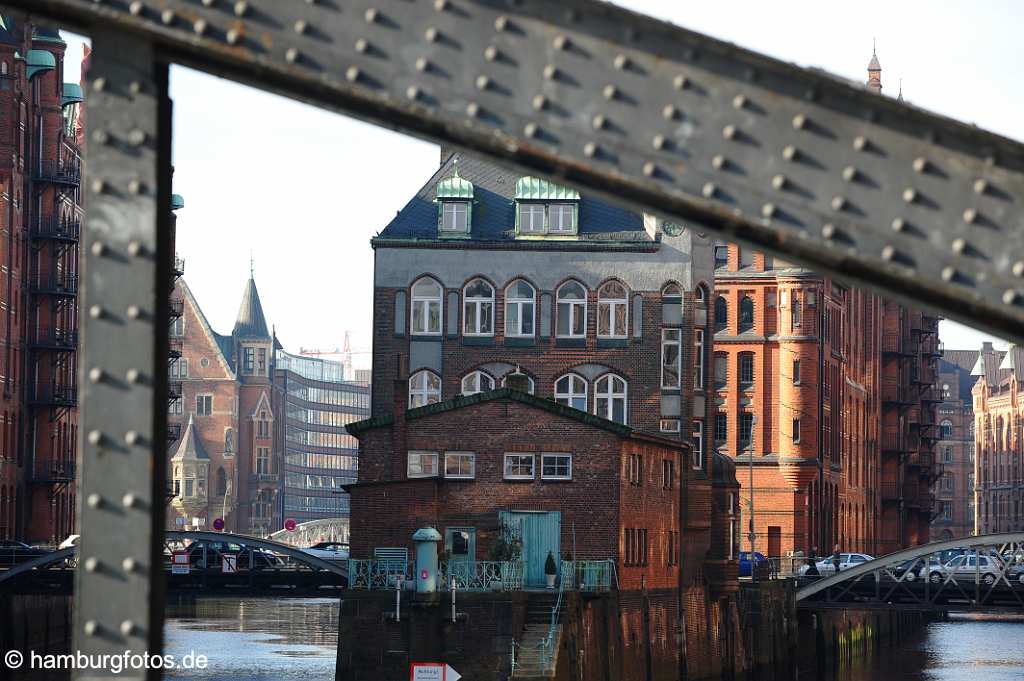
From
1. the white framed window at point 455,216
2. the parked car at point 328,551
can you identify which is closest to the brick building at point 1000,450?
the parked car at point 328,551

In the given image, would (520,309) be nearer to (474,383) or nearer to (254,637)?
(474,383)

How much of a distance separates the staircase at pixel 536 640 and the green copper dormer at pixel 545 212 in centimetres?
1857

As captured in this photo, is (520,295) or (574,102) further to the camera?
(520,295)

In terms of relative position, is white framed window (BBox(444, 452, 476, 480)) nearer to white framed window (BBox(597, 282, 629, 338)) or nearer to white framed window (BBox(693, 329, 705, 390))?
white framed window (BBox(597, 282, 629, 338))

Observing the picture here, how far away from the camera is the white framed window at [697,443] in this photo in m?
58.7

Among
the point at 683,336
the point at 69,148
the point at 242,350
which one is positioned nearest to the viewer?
the point at 683,336

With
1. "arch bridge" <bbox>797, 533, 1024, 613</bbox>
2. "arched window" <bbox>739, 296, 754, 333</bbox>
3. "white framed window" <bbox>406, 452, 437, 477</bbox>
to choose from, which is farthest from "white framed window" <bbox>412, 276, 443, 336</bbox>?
"arched window" <bbox>739, 296, 754, 333</bbox>

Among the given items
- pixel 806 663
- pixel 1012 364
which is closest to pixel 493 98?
pixel 806 663

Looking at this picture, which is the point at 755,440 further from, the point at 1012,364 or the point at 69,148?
the point at 1012,364

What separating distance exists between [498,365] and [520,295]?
2212 millimetres

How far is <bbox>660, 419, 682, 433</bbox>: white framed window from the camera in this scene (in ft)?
192

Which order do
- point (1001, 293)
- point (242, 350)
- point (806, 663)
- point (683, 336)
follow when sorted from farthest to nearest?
point (242, 350)
point (806, 663)
point (683, 336)
point (1001, 293)

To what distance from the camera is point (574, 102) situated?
5.03 metres

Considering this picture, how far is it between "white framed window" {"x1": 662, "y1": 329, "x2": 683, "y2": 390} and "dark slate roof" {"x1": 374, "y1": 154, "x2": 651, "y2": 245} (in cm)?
303
